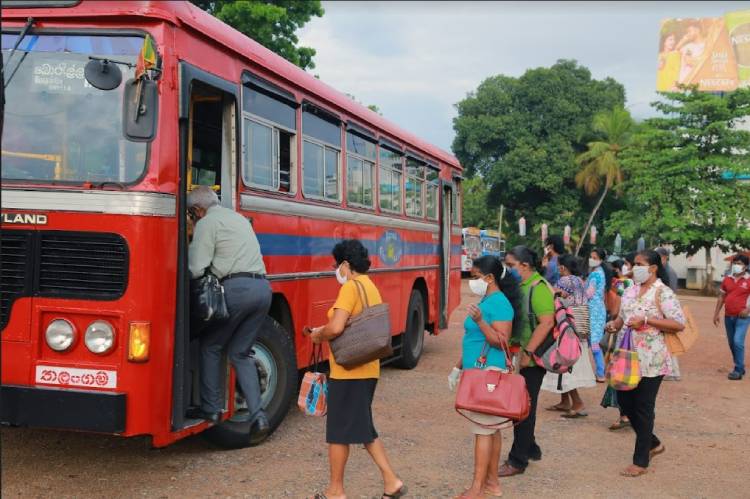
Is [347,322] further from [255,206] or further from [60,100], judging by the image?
[60,100]

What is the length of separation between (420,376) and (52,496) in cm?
579

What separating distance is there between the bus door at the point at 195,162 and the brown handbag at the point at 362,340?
3.40 ft

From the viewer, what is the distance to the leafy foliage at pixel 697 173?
93.9 feet

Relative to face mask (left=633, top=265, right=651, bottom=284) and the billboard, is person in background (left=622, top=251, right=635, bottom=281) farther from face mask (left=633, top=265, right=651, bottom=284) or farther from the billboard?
the billboard

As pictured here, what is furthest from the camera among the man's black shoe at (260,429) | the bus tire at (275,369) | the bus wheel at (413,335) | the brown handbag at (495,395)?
the bus wheel at (413,335)

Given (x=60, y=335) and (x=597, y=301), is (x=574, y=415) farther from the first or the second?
(x=60, y=335)

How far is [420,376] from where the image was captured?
1000 centimetres

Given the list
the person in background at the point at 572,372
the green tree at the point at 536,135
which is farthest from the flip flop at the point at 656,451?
the green tree at the point at 536,135

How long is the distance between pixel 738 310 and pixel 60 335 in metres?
8.94

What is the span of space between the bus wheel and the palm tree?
1183 inches

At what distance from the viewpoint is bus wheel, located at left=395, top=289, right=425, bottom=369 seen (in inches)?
408

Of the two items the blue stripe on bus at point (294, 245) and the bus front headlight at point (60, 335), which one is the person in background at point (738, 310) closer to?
the blue stripe on bus at point (294, 245)

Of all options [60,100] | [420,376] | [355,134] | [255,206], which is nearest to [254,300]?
[255,206]

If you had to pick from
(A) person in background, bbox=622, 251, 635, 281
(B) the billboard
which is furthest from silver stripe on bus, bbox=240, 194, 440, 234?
(B) the billboard
